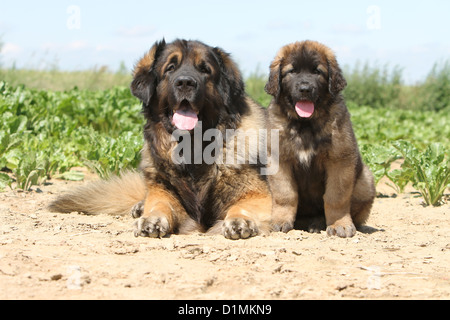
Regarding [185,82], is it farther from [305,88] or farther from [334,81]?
[334,81]

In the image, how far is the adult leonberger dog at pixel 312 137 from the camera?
422cm

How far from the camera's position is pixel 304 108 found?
4.29 m

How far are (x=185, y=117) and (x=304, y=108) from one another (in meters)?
0.92

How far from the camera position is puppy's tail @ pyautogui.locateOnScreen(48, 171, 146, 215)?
199 inches

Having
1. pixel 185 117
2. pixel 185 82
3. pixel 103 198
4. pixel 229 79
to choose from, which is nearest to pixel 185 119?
pixel 185 117

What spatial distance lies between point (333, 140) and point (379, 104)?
57.4ft

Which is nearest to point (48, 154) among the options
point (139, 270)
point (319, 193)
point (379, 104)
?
point (319, 193)

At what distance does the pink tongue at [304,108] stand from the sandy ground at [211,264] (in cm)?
90

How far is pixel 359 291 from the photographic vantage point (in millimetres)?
2857

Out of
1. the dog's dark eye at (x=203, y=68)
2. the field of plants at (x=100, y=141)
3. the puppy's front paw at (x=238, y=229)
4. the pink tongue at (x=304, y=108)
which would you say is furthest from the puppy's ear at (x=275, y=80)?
the field of plants at (x=100, y=141)

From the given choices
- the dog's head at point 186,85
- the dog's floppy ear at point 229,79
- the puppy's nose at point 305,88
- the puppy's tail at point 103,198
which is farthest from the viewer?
the puppy's tail at point 103,198

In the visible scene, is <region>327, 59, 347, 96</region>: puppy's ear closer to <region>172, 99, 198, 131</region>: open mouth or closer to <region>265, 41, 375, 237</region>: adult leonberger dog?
<region>265, 41, 375, 237</region>: adult leonberger dog

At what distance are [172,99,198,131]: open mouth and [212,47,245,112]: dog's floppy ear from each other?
0.32 metres

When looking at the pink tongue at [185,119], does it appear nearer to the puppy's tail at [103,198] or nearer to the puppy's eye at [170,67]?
the puppy's eye at [170,67]
